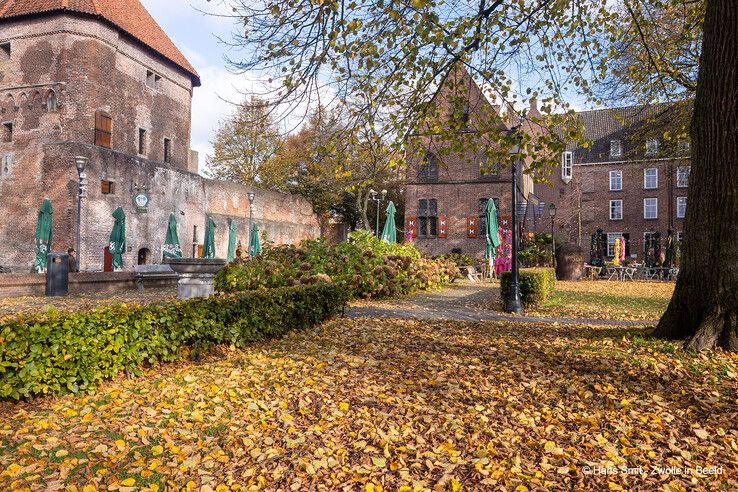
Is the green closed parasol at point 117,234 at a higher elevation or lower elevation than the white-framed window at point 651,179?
lower

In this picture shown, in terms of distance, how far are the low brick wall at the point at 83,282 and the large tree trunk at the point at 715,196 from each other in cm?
1546

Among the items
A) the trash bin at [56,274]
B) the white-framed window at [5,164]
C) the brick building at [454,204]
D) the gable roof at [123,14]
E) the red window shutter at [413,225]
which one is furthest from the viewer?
the red window shutter at [413,225]

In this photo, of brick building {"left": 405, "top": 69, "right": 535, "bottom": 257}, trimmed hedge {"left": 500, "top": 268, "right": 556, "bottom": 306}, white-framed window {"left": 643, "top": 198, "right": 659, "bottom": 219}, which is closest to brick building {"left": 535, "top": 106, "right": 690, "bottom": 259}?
white-framed window {"left": 643, "top": 198, "right": 659, "bottom": 219}

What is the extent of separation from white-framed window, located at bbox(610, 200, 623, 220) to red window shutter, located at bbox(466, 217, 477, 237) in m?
15.4

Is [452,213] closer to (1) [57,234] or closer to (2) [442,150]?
(1) [57,234]

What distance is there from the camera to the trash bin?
1354 centimetres

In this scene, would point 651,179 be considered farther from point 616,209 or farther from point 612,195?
point 616,209

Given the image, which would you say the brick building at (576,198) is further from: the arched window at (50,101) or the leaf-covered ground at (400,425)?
the leaf-covered ground at (400,425)

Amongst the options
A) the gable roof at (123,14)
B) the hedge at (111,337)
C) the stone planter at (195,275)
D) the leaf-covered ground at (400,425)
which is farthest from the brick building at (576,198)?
the leaf-covered ground at (400,425)

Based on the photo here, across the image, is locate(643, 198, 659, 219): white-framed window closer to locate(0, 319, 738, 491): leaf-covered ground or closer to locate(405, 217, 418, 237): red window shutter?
locate(405, 217, 418, 237): red window shutter

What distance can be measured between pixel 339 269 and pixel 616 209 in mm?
34150

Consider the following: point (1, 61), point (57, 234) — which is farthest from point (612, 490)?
point (1, 61)

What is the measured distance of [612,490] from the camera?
3.06 meters

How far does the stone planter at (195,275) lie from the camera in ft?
30.7
